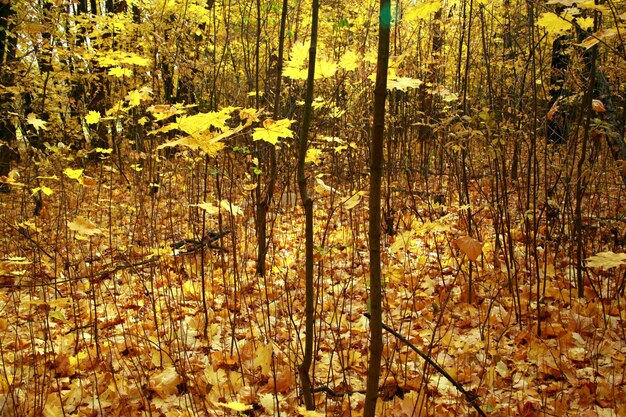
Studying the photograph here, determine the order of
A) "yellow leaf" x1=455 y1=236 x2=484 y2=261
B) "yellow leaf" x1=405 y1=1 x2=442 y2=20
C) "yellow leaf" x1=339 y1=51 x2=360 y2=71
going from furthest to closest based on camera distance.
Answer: "yellow leaf" x1=339 y1=51 x2=360 y2=71
"yellow leaf" x1=455 y1=236 x2=484 y2=261
"yellow leaf" x1=405 y1=1 x2=442 y2=20

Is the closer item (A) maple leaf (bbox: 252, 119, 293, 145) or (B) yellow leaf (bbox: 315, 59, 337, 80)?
(A) maple leaf (bbox: 252, 119, 293, 145)

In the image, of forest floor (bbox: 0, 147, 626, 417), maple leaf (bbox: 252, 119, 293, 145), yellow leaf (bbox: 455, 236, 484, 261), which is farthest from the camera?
forest floor (bbox: 0, 147, 626, 417)

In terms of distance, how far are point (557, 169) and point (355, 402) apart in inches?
79.9

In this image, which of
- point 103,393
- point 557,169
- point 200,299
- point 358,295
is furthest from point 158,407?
point 557,169

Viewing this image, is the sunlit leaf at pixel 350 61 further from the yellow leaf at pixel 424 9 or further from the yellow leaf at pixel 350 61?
the yellow leaf at pixel 424 9

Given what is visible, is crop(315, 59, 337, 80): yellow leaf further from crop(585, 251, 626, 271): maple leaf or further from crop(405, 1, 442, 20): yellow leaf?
crop(585, 251, 626, 271): maple leaf

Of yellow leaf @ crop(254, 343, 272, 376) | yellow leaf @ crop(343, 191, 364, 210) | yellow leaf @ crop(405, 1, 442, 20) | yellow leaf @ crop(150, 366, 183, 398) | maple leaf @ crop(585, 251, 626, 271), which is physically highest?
yellow leaf @ crop(405, 1, 442, 20)

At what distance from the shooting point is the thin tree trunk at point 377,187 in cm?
108

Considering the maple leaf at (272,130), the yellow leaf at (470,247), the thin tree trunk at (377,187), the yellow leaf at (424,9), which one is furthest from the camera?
the maple leaf at (272,130)

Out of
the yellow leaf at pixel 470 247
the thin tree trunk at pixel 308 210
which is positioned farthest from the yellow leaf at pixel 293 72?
the yellow leaf at pixel 470 247

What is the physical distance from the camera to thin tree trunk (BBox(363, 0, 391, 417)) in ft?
3.55

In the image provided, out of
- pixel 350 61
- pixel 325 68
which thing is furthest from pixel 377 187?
pixel 350 61

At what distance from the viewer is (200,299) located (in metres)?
3.34

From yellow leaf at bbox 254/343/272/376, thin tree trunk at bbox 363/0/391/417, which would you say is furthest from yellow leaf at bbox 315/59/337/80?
yellow leaf at bbox 254/343/272/376
